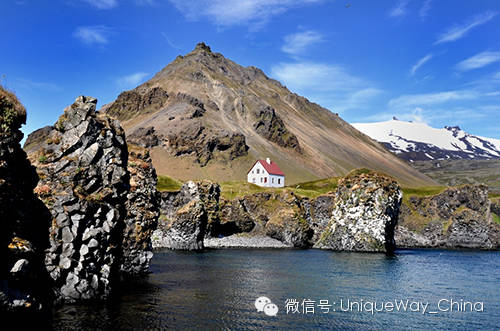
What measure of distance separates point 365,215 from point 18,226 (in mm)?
89277

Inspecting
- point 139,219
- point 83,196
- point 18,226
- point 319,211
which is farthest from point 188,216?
point 18,226

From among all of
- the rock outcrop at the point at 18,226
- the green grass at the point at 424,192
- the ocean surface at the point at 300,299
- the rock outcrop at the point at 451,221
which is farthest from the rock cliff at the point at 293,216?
the rock outcrop at the point at 18,226

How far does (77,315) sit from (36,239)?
13.2 m

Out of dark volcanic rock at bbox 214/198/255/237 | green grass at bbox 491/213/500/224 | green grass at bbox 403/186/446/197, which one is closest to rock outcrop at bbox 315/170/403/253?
dark volcanic rock at bbox 214/198/255/237

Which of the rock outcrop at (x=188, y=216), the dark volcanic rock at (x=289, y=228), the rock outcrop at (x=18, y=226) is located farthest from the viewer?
the dark volcanic rock at (x=289, y=228)

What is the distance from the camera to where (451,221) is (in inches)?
5005

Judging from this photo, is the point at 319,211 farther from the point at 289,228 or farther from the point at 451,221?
the point at 451,221

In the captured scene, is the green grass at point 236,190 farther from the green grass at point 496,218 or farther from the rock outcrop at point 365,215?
the green grass at point 496,218

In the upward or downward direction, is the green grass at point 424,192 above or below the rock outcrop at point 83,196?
above

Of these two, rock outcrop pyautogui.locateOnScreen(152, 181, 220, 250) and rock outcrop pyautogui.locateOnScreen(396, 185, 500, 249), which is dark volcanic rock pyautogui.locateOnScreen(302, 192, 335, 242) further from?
rock outcrop pyautogui.locateOnScreen(152, 181, 220, 250)

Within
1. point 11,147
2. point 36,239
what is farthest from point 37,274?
point 11,147

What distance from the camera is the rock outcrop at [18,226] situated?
17469 millimetres

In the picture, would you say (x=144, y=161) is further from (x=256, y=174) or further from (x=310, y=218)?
(x=256, y=174)

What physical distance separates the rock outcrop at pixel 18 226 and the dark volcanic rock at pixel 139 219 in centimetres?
3230
